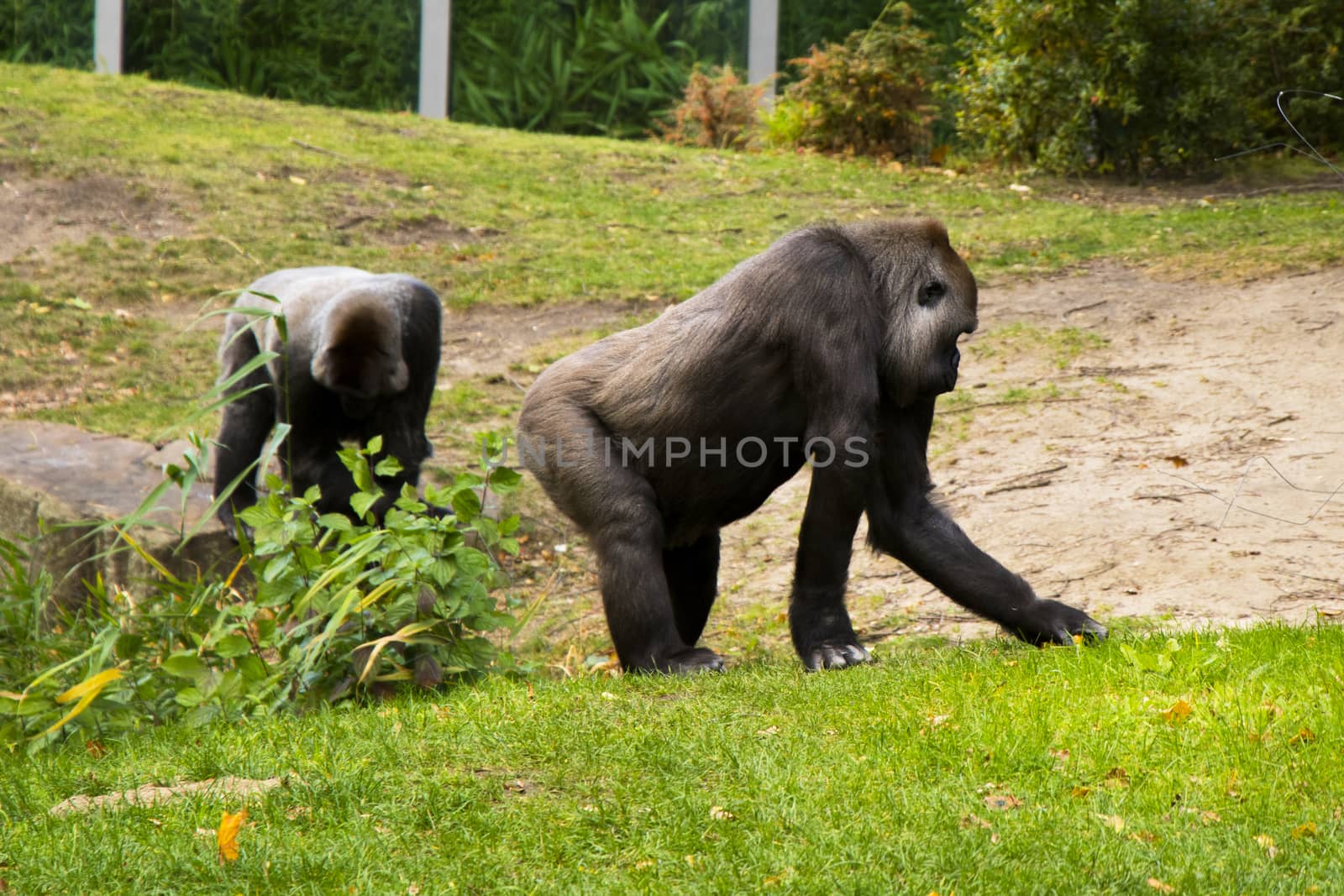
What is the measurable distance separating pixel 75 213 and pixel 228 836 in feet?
31.9

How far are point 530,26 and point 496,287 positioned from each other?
25.2ft

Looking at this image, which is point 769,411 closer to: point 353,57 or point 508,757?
point 508,757

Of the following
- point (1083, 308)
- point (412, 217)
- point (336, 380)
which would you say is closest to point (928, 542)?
point (336, 380)

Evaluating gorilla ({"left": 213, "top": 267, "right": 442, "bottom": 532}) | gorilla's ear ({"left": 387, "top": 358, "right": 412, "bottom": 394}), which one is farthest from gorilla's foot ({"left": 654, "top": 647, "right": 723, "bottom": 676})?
gorilla's ear ({"left": 387, "top": 358, "right": 412, "bottom": 394})

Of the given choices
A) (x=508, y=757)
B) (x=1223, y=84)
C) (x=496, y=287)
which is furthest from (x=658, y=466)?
(x=1223, y=84)

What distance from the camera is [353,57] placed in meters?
16.3

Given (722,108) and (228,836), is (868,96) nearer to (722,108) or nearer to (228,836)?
(722,108)

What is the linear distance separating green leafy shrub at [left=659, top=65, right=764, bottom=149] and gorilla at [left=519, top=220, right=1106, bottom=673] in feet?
36.4

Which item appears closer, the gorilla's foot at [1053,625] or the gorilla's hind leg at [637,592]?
the gorilla's foot at [1053,625]

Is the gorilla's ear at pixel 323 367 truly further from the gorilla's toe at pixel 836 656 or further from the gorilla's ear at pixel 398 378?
the gorilla's toe at pixel 836 656

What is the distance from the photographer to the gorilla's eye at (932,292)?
4.22 metres

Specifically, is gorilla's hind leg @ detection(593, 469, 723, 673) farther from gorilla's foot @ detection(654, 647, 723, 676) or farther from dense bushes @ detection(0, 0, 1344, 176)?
dense bushes @ detection(0, 0, 1344, 176)

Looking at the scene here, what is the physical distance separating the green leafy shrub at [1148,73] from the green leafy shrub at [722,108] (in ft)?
11.4

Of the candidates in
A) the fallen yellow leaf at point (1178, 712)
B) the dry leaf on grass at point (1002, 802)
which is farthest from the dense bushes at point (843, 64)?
the dry leaf on grass at point (1002, 802)
